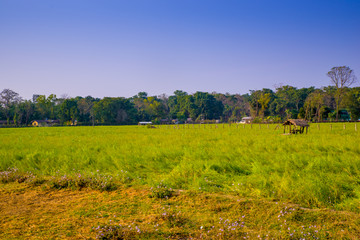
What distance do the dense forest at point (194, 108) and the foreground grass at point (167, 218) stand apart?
54.3 m

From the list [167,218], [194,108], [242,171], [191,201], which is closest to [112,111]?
[194,108]

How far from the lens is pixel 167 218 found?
4.40 meters

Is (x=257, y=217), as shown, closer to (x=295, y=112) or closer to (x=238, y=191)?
(x=238, y=191)

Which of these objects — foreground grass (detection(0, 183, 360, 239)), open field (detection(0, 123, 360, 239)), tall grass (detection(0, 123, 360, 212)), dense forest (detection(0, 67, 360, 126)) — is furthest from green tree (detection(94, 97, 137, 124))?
foreground grass (detection(0, 183, 360, 239))

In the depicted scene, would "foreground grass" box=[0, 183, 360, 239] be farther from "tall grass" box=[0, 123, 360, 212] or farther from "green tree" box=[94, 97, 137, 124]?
"green tree" box=[94, 97, 137, 124]

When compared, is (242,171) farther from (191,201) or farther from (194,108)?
(194,108)

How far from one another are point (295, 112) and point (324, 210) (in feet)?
210

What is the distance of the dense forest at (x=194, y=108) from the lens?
184 feet

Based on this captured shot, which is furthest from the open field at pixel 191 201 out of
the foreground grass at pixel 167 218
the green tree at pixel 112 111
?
the green tree at pixel 112 111

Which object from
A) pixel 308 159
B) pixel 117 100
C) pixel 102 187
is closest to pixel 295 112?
pixel 117 100

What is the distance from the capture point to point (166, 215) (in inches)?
177

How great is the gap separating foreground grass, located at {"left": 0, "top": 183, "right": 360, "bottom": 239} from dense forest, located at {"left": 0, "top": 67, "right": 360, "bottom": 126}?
54.3 meters

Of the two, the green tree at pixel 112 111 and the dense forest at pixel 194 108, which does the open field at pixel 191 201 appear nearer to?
the dense forest at pixel 194 108

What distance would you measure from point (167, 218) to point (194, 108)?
83.9 meters
